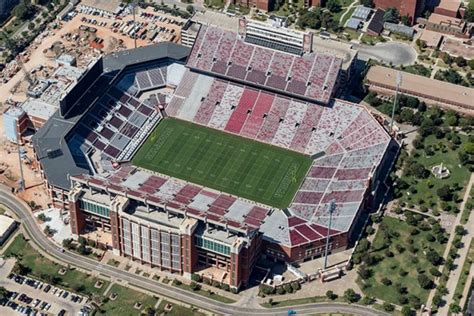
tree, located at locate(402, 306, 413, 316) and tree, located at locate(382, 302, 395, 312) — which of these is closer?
tree, located at locate(402, 306, 413, 316)

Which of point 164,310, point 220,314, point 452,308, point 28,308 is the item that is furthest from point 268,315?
point 28,308

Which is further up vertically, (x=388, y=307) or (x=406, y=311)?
(x=406, y=311)

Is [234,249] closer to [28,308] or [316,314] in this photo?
[316,314]

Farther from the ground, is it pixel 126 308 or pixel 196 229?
pixel 196 229

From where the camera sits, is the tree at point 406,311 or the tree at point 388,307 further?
the tree at point 388,307

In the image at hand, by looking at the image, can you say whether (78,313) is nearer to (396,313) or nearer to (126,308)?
(126,308)

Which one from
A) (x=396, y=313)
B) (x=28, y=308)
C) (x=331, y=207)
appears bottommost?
(x=28, y=308)

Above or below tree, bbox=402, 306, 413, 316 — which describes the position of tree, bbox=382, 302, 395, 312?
below

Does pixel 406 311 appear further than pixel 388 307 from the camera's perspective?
No

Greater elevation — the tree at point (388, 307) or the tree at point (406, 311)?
the tree at point (406, 311)

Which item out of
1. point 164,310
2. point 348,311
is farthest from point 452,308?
point 164,310
